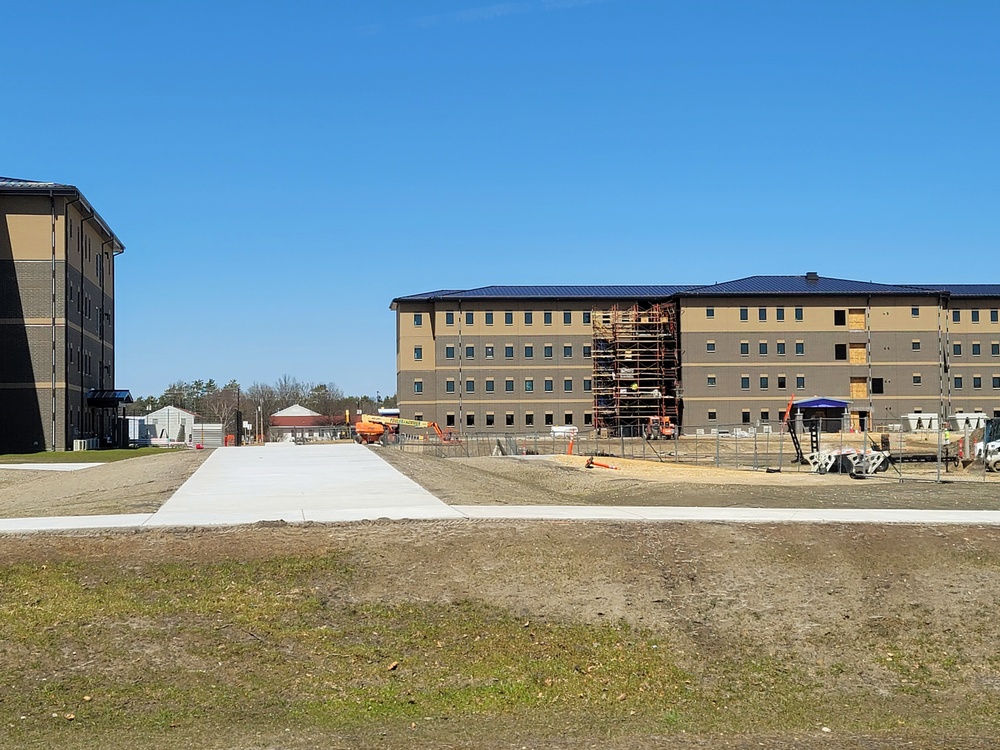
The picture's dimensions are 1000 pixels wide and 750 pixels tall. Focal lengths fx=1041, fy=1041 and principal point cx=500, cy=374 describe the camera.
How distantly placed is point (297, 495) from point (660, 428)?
6568 cm

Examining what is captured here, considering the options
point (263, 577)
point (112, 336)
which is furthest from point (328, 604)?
point (112, 336)

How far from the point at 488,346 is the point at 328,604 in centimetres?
8043

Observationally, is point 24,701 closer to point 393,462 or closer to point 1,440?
point 393,462

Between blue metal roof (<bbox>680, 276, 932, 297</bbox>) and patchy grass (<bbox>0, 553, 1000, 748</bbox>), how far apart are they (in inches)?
3199

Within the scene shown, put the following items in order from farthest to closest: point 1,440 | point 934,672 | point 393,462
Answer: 1. point 1,440
2. point 393,462
3. point 934,672

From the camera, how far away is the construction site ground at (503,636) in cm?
1137

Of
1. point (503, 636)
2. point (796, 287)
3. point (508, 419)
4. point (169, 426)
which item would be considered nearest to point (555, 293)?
point (508, 419)

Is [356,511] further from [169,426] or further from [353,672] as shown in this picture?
[169,426]

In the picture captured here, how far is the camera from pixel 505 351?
311 feet

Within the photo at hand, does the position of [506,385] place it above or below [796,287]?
below

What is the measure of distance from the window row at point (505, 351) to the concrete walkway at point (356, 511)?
64926 mm

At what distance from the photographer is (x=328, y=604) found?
47.3 ft

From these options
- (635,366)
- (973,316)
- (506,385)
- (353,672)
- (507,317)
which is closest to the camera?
(353,672)

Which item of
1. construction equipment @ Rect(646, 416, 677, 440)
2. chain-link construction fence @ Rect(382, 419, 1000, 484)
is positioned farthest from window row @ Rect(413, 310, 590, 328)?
construction equipment @ Rect(646, 416, 677, 440)
